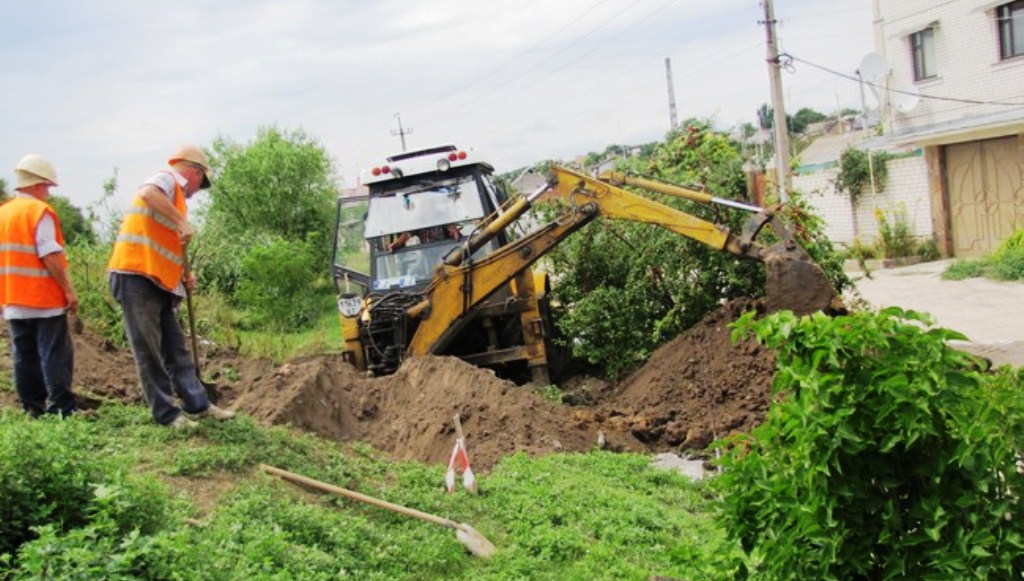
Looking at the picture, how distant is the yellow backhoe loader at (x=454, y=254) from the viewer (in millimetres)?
10453

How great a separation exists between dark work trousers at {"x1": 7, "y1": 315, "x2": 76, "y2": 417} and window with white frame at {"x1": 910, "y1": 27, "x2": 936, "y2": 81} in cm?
2128

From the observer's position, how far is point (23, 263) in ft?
21.6

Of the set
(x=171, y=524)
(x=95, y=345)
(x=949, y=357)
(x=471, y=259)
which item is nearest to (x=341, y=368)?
(x=471, y=259)

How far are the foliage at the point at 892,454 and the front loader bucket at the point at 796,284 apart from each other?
5.62 m

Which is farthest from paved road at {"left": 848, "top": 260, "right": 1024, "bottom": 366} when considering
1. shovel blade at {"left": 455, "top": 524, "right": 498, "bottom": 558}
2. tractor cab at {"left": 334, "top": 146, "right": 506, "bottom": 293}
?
shovel blade at {"left": 455, "top": 524, "right": 498, "bottom": 558}

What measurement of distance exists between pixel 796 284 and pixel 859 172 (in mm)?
17043

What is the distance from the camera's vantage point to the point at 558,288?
12.5 m

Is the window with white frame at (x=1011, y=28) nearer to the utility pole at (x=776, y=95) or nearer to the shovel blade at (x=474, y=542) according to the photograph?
the utility pole at (x=776, y=95)

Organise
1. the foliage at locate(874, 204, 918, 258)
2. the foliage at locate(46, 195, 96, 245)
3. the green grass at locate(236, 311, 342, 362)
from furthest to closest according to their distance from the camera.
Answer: the foliage at locate(874, 204, 918, 258) < the foliage at locate(46, 195, 96, 245) < the green grass at locate(236, 311, 342, 362)

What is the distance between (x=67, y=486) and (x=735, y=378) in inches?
264

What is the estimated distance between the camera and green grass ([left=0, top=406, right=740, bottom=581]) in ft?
12.6

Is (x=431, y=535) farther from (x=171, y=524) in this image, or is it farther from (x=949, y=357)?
(x=949, y=357)

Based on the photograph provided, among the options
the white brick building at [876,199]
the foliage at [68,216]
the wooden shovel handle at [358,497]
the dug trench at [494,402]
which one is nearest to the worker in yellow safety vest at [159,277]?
the wooden shovel handle at [358,497]

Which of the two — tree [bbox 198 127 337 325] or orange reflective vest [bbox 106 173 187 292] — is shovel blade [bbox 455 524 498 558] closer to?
orange reflective vest [bbox 106 173 187 292]
